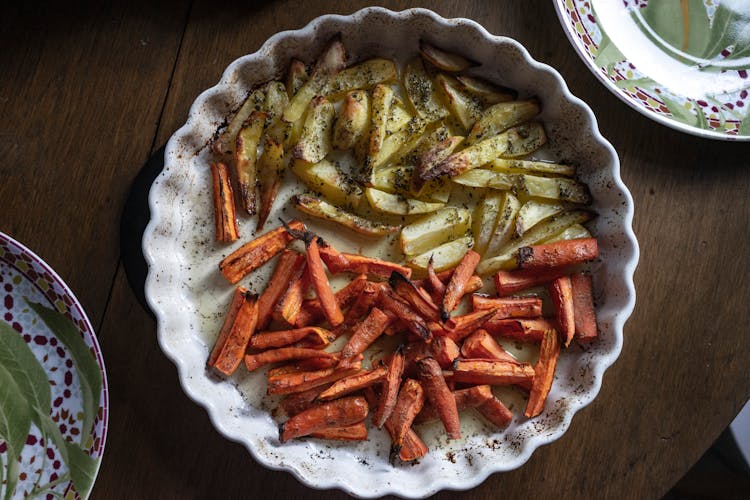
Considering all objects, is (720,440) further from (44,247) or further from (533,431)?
(44,247)

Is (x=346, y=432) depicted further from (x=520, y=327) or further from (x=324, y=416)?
(x=520, y=327)

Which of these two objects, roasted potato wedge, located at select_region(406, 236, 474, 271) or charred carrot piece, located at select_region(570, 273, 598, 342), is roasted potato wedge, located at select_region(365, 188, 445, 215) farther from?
charred carrot piece, located at select_region(570, 273, 598, 342)

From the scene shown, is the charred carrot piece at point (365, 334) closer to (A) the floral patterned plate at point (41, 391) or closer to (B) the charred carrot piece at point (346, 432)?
(B) the charred carrot piece at point (346, 432)

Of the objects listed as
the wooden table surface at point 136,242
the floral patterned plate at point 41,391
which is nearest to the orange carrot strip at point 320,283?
the wooden table surface at point 136,242

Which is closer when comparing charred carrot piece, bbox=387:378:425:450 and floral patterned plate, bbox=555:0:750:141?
charred carrot piece, bbox=387:378:425:450

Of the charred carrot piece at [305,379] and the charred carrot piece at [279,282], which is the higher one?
the charred carrot piece at [279,282]

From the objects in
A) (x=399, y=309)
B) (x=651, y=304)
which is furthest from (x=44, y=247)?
(x=651, y=304)

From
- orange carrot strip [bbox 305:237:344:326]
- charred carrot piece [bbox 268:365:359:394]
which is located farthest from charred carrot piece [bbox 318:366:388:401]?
orange carrot strip [bbox 305:237:344:326]
